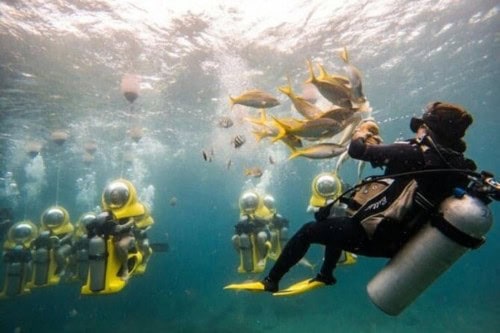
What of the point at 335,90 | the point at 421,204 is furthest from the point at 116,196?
the point at 421,204

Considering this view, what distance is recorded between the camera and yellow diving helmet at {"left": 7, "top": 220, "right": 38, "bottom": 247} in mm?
11914

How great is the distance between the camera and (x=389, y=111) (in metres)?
30.5

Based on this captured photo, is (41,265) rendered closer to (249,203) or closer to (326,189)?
(249,203)

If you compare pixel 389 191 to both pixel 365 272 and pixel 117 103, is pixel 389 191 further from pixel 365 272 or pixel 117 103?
pixel 365 272

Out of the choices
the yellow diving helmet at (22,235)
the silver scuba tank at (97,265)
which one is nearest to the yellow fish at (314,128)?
the silver scuba tank at (97,265)

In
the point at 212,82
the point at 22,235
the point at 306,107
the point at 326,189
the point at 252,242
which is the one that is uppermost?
the point at 212,82

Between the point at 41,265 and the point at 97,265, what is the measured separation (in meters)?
5.42

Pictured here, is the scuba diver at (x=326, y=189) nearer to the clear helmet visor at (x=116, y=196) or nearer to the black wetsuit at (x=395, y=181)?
the black wetsuit at (x=395, y=181)

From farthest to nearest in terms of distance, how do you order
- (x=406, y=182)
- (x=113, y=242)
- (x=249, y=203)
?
(x=249, y=203)
(x=113, y=242)
(x=406, y=182)

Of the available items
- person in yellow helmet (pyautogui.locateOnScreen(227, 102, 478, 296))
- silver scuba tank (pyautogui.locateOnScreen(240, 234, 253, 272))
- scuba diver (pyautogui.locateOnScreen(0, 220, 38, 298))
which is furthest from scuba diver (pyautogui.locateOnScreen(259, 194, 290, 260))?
scuba diver (pyautogui.locateOnScreen(0, 220, 38, 298))

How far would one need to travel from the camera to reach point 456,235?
11.4ft

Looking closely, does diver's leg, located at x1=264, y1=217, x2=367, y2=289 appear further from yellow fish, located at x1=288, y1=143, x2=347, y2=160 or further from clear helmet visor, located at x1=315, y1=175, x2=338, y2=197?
clear helmet visor, located at x1=315, y1=175, x2=338, y2=197

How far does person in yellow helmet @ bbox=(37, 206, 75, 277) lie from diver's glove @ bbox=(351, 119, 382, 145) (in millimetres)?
10487

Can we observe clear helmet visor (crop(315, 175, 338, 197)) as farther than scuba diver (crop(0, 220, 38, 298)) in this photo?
No
